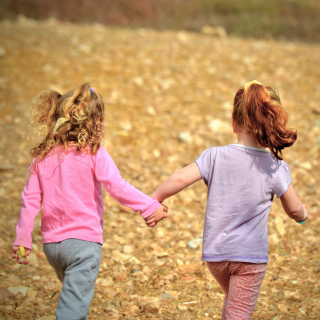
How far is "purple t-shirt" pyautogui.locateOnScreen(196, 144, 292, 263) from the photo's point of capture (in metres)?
1.96

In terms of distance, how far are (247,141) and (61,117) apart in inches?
36.9

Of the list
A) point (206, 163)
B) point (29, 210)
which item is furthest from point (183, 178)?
point (29, 210)

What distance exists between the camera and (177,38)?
850cm

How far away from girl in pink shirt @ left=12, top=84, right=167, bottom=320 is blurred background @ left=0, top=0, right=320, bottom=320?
0.36 metres

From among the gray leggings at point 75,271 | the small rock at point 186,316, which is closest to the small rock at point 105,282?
the small rock at point 186,316

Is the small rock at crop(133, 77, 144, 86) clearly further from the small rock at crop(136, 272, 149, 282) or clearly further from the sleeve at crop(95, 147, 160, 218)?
the sleeve at crop(95, 147, 160, 218)

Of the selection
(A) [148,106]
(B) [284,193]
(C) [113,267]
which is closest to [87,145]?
(B) [284,193]

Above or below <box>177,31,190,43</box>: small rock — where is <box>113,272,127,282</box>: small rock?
below

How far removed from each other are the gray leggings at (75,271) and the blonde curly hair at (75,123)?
0.46 meters

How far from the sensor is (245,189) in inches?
77.5

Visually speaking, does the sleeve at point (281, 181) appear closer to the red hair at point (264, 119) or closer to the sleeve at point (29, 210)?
the red hair at point (264, 119)

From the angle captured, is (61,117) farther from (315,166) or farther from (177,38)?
(177,38)

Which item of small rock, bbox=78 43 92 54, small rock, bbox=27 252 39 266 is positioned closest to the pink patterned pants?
small rock, bbox=27 252 39 266

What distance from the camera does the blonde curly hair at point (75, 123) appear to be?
2.08 m
